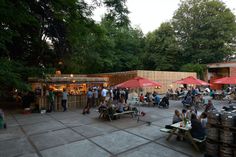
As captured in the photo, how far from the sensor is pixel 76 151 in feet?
18.9

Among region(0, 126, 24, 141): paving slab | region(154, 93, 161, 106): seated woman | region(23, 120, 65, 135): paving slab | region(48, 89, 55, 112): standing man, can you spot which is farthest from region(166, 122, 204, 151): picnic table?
region(48, 89, 55, 112): standing man

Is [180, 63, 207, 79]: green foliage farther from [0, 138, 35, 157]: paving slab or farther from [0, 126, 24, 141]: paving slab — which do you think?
[0, 138, 35, 157]: paving slab

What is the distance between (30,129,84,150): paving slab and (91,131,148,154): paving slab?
978 mm

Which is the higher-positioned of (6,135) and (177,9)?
(177,9)

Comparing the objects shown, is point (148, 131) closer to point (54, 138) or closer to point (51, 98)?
point (54, 138)

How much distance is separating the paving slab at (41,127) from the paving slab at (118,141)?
2833 millimetres

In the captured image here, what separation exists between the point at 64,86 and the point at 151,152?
12342 mm

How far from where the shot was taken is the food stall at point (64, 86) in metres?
13.3

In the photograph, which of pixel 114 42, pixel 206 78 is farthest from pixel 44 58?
pixel 206 78

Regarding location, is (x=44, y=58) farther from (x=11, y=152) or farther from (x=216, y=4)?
(x=216, y=4)

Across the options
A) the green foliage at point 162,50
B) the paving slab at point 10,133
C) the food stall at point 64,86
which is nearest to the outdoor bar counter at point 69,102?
the food stall at point 64,86

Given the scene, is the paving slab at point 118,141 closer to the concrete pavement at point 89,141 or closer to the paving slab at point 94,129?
the concrete pavement at point 89,141

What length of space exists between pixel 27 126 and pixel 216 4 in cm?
3875

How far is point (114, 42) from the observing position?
1414 inches
